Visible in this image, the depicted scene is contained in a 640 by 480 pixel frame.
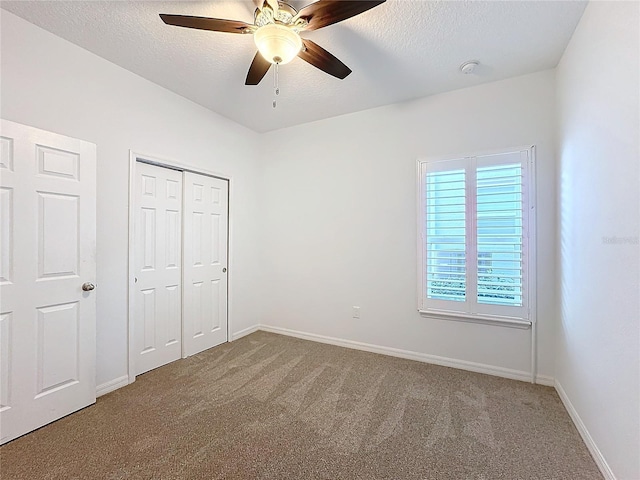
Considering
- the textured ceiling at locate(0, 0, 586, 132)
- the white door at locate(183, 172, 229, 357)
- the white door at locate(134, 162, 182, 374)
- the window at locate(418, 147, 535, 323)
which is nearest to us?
the textured ceiling at locate(0, 0, 586, 132)

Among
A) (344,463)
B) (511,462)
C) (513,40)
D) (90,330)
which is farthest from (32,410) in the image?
(513,40)

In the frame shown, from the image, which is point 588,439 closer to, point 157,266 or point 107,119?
point 157,266

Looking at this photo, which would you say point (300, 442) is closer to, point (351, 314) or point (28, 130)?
point (351, 314)

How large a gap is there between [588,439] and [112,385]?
11.8 feet

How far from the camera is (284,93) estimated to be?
9.77ft

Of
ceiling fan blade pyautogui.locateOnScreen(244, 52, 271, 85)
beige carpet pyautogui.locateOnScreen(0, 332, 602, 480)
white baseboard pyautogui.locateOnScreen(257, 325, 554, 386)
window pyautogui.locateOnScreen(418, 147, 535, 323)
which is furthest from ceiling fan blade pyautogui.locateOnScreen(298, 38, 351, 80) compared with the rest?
white baseboard pyautogui.locateOnScreen(257, 325, 554, 386)

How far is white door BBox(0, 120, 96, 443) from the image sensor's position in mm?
1851

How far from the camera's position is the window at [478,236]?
259 cm

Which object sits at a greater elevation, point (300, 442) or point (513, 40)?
point (513, 40)

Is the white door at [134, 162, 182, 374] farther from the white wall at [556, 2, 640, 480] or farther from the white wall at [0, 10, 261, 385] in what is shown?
the white wall at [556, 2, 640, 480]

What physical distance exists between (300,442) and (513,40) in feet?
10.8

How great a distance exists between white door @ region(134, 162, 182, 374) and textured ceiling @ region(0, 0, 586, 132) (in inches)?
40.2

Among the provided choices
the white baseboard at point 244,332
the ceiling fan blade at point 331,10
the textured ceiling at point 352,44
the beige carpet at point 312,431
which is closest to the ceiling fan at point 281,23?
the ceiling fan blade at point 331,10

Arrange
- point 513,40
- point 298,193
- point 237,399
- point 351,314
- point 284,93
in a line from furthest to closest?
point 298,193 → point 351,314 → point 284,93 → point 237,399 → point 513,40
